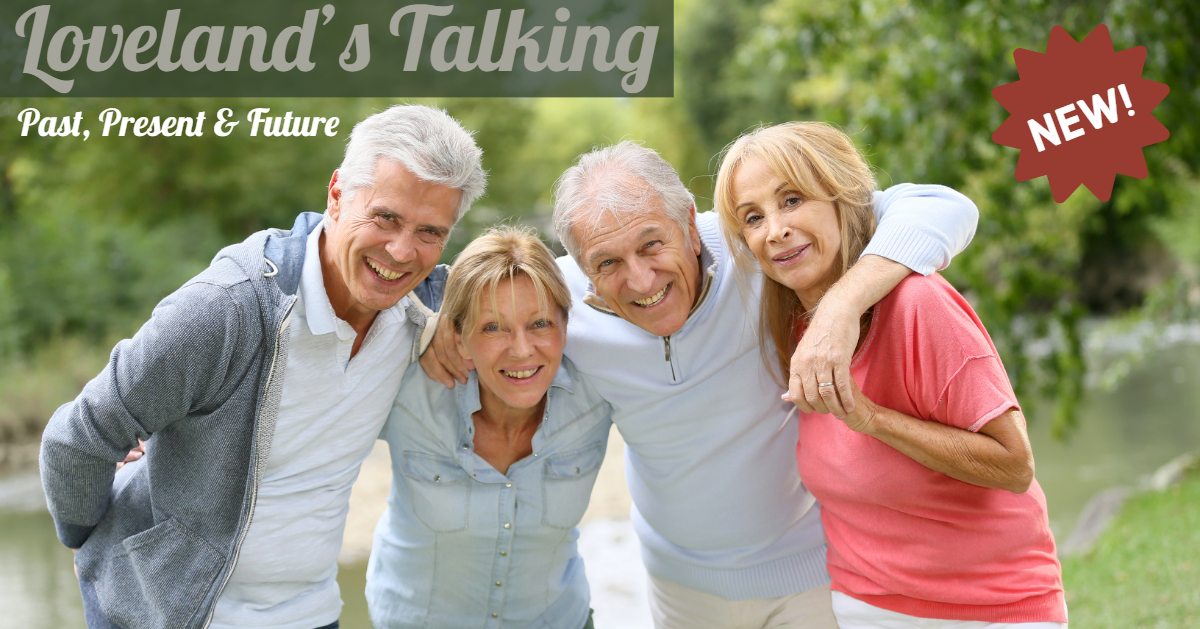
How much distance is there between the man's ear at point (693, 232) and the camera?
98.1 inches

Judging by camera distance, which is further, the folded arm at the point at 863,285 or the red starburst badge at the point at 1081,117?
the red starburst badge at the point at 1081,117

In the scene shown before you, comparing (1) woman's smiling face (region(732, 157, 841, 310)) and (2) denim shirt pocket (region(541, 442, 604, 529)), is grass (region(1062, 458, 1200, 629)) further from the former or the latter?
(1) woman's smiling face (region(732, 157, 841, 310))

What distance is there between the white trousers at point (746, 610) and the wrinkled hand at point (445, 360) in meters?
0.90

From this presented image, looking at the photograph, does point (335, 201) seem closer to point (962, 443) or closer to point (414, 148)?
point (414, 148)

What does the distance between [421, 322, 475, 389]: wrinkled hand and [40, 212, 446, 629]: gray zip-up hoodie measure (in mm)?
422

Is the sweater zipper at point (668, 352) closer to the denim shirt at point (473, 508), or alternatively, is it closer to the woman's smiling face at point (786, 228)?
the denim shirt at point (473, 508)

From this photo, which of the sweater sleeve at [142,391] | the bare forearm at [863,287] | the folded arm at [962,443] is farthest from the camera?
the sweater sleeve at [142,391]

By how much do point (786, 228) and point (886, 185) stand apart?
534cm

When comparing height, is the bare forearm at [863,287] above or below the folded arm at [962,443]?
above

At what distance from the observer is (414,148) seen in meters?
2.20

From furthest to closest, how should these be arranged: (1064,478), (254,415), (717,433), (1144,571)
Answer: (1064,478)
(1144,571)
(717,433)
(254,415)

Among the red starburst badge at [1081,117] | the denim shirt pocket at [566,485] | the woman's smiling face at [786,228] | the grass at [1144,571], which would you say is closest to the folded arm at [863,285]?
the woman's smiling face at [786,228]

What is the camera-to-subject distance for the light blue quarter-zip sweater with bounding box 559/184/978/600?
8.05 feet

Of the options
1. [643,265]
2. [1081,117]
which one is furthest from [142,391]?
[1081,117]
